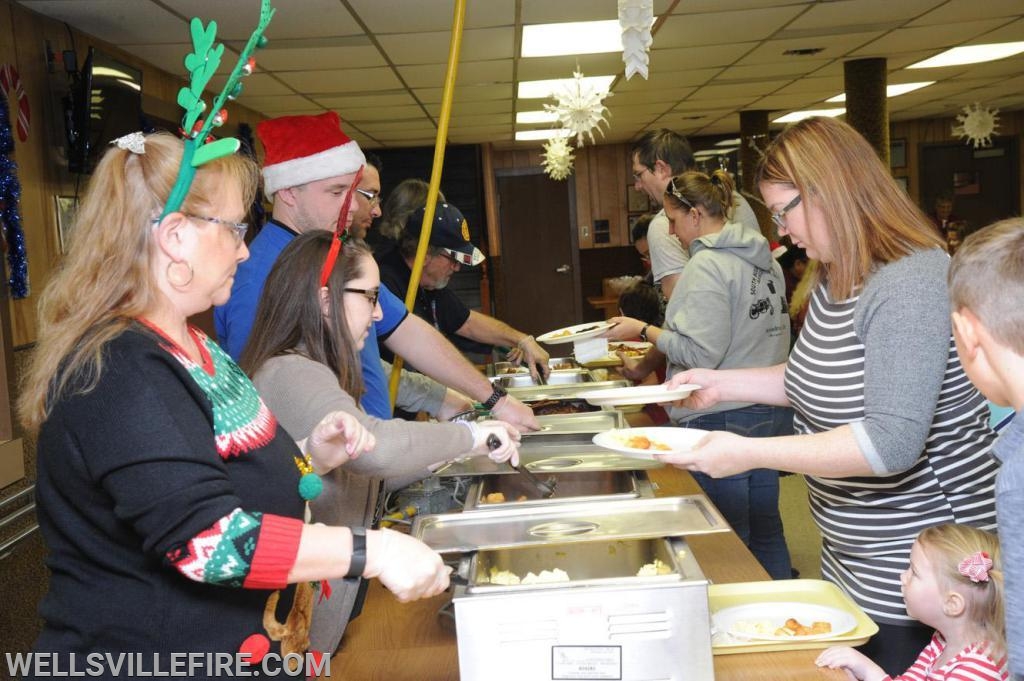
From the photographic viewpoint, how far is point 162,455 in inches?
41.4

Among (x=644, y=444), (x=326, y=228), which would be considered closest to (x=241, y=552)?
(x=644, y=444)

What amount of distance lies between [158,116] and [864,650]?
194 inches

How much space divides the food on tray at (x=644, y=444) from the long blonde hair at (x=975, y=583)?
0.48m

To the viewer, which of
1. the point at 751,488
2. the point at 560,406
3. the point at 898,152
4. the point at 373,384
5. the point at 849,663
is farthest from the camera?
the point at 898,152

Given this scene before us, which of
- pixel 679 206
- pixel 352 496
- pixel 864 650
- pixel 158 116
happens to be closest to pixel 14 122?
pixel 158 116

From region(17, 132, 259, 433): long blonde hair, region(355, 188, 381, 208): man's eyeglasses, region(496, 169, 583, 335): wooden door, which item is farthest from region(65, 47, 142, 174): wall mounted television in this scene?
region(496, 169, 583, 335): wooden door

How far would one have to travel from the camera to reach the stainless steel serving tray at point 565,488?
1.79 m

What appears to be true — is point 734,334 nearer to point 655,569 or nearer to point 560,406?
point 560,406

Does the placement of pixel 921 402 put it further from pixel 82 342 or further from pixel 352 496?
pixel 82 342

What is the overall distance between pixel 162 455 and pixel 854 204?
1232mm

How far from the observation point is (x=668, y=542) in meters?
1.52

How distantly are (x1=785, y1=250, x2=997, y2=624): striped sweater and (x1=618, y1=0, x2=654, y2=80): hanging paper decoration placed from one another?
63 cm

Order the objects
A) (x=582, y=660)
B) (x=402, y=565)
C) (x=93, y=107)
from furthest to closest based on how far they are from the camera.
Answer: (x=93, y=107), (x=582, y=660), (x=402, y=565)

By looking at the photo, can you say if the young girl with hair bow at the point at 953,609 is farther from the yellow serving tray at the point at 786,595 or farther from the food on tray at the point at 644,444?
the food on tray at the point at 644,444
